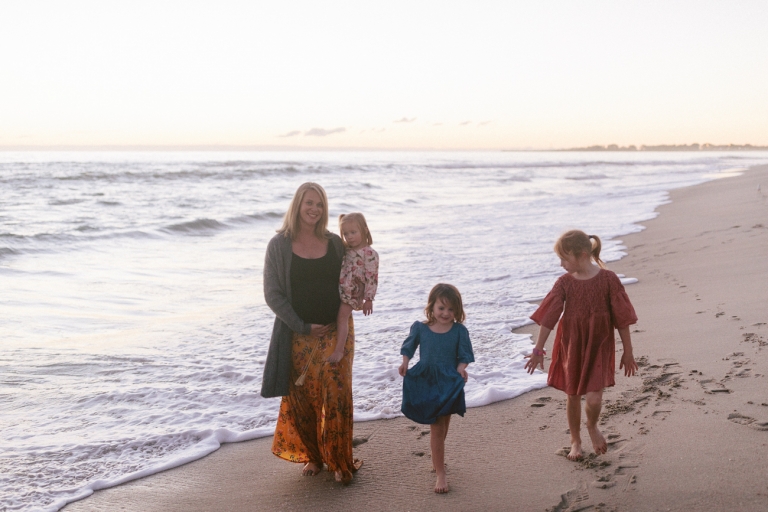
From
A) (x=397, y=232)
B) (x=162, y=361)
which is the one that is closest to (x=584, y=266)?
(x=162, y=361)

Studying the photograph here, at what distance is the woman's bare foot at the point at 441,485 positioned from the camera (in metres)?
3.51

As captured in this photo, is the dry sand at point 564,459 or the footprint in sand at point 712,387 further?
the footprint in sand at point 712,387

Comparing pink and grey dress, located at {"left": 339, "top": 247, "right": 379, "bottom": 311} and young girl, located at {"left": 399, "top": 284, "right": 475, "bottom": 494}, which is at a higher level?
pink and grey dress, located at {"left": 339, "top": 247, "right": 379, "bottom": 311}

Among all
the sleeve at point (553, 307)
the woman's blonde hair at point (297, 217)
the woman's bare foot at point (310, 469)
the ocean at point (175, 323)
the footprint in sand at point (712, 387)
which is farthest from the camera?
the ocean at point (175, 323)

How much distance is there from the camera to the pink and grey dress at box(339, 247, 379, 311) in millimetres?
3787

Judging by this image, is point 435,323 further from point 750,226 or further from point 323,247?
point 750,226

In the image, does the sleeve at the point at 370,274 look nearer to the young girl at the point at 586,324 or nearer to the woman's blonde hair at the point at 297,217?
the woman's blonde hair at the point at 297,217

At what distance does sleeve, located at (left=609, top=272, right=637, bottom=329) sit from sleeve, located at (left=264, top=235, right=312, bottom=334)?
1.69m

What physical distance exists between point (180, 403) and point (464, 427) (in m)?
2.21

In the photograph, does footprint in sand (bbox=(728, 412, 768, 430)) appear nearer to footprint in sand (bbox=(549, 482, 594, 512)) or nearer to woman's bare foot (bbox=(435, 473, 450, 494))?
footprint in sand (bbox=(549, 482, 594, 512))

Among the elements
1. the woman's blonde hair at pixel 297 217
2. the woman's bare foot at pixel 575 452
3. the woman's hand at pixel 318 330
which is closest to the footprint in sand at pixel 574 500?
the woman's bare foot at pixel 575 452

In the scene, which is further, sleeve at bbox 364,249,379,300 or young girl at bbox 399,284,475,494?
sleeve at bbox 364,249,379,300

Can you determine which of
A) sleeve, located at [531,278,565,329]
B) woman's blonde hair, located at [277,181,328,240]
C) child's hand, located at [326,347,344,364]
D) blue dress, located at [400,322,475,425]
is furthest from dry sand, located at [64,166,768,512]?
woman's blonde hair, located at [277,181,328,240]

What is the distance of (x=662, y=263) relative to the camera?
9484mm
